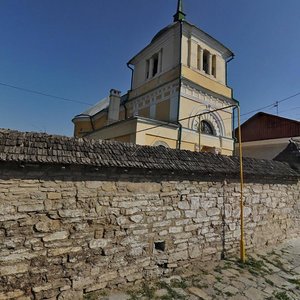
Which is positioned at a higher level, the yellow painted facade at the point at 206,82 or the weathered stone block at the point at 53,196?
the yellow painted facade at the point at 206,82

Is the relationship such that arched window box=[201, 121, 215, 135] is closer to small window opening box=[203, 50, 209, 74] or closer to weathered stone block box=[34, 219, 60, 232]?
small window opening box=[203, 50, 209, 74]

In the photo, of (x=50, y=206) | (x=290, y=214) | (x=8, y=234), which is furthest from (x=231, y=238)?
(x=8, y=234)

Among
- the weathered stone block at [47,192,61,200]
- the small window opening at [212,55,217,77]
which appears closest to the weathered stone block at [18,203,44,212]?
the weathered stone block at [47,192,61,200]

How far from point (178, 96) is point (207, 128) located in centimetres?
333

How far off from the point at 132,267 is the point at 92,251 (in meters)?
0.76

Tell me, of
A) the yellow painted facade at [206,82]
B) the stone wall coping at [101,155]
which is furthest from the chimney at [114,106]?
the stone wall coping at [101,155]

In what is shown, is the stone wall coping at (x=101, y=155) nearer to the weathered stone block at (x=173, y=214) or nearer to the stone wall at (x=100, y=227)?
the stone wall at (x=100, y=227)

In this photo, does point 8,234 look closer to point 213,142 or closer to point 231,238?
point 231,238

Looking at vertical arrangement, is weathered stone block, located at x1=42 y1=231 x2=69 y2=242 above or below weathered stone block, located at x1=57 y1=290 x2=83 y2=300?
above

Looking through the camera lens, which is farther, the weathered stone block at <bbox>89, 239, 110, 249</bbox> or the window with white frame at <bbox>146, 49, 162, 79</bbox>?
the window with white frame at <bbox>146, 49, 162, 79</bbox>

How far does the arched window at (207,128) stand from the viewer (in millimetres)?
15017

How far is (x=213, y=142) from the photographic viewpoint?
1484cm

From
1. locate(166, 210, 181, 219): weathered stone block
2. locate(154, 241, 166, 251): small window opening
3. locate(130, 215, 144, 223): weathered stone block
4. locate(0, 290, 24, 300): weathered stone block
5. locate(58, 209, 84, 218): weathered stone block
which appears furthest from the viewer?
locate(166, 210, 181, 219): weathered stone block

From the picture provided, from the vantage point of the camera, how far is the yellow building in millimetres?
12562
